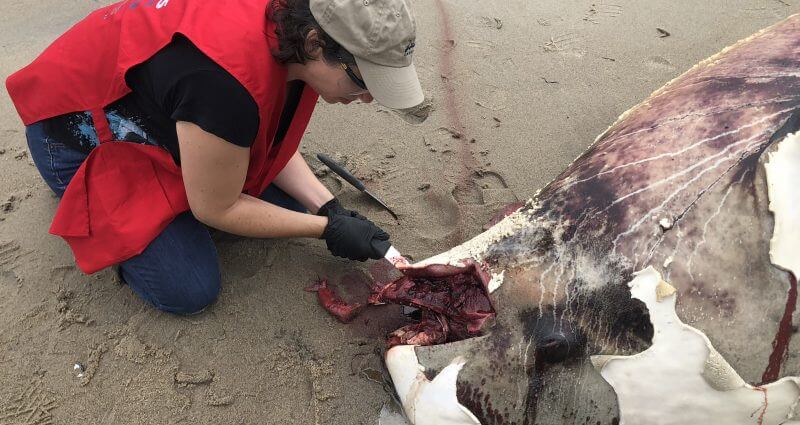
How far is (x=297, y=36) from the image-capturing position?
162 cm

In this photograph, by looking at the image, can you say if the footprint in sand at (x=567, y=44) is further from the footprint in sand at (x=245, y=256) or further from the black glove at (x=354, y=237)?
the footprint in sand at (x=245, y=256)

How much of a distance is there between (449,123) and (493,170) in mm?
398

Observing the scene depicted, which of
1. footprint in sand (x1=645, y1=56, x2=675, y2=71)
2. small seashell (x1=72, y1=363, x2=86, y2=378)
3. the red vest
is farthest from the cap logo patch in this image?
footprint in sand (x1=645, y1=56, x2=675, y2=71)

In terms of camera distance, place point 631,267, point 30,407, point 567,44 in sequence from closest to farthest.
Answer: point 631,267 < point 30,407 < point 567,44

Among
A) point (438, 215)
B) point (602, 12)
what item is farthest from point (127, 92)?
point (602, 12)

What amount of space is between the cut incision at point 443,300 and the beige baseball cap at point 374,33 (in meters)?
0.56

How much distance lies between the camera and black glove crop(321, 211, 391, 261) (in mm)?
2152

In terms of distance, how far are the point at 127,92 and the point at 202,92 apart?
0.37 m

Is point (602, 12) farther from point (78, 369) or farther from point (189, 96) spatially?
point (78, 369)

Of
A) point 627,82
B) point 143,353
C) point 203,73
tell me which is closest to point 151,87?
point 203,73

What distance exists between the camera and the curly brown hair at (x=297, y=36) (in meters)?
1.59

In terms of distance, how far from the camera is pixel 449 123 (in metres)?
3.06

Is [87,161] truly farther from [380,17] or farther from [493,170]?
[493,170]

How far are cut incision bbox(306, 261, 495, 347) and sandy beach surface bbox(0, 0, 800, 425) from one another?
328 millimetres
